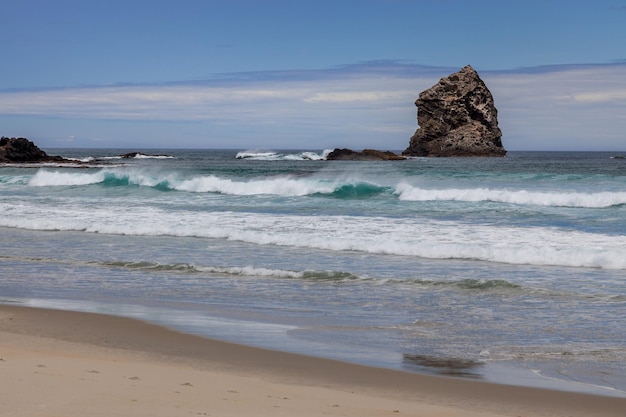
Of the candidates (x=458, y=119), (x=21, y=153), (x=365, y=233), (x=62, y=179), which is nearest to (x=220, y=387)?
(x=365, y=233)

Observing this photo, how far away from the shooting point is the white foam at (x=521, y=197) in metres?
25.8

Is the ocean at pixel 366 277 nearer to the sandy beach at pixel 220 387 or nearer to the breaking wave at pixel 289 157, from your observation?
the sandy beach at pixel 220 387

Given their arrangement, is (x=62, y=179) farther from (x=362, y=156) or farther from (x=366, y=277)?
(x=362, y=156)

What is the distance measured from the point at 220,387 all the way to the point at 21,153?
61.8 metres

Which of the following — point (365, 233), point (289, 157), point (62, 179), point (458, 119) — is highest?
point (458, 119)

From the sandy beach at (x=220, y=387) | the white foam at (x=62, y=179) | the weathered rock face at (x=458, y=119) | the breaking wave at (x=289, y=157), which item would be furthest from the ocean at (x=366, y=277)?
the weathered rock face at (x=458, y=119)

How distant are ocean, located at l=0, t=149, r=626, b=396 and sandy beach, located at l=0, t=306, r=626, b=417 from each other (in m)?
0.41

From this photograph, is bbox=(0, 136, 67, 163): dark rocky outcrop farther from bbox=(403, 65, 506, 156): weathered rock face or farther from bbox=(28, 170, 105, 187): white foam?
bbox=(403, 65, 506, 156): weathered rock face

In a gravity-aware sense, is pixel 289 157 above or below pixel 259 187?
above

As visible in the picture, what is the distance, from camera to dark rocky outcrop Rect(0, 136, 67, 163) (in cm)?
6222

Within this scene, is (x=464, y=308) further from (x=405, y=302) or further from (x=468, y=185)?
(x=468, y=185)

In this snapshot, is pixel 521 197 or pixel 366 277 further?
pixel 521 197

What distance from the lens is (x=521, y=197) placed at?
1063 inches

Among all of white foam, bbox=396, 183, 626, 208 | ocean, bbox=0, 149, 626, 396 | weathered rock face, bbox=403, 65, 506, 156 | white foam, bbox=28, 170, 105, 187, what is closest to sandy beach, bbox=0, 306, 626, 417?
ocean, bbox=0, 149, 626, 396
